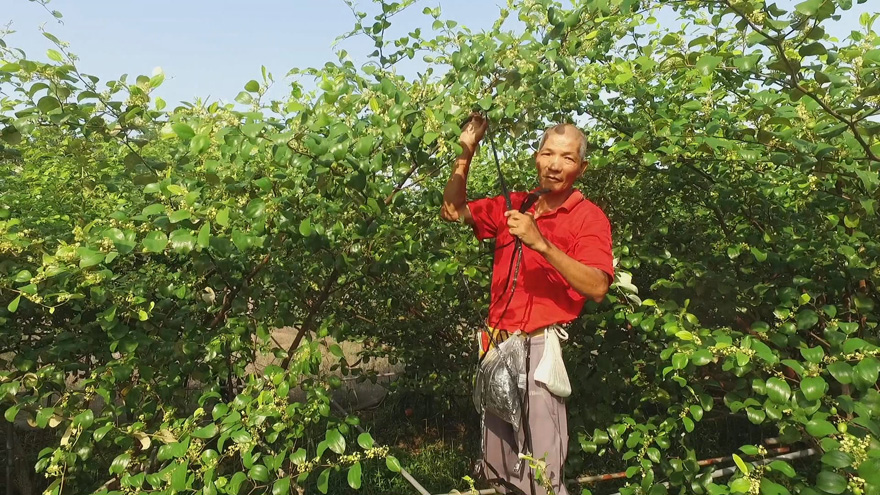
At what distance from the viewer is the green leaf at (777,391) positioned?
165 cm

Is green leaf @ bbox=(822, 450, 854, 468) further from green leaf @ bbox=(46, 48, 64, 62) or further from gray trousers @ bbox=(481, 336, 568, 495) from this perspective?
green leaf @ bbox=(46, 48, 64, 62)

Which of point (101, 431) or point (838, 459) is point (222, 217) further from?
point (838, 459)

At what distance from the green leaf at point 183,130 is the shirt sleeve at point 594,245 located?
3.57ft

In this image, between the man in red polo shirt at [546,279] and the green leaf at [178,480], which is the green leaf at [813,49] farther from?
the green leaf at [178,480]

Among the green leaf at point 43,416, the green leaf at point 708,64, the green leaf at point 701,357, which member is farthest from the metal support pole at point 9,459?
the green leaf at point 708,64

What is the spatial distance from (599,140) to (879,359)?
1498 millimetres

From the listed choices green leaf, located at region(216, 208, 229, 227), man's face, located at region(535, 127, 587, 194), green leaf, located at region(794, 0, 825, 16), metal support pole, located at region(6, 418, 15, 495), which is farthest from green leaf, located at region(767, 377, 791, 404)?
metal support pole, located at region(6, 418, 15, 495)

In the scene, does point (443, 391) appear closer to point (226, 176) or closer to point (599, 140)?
point (599, 140)

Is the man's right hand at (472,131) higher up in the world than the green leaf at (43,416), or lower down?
higher up

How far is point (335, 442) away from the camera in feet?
5.42

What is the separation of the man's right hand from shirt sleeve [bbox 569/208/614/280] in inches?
16.7

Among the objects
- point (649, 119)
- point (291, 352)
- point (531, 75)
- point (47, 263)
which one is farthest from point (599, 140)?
point (47, 263)

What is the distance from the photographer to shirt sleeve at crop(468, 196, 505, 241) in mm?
2105

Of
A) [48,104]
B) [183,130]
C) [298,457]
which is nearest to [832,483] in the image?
[298,457]
